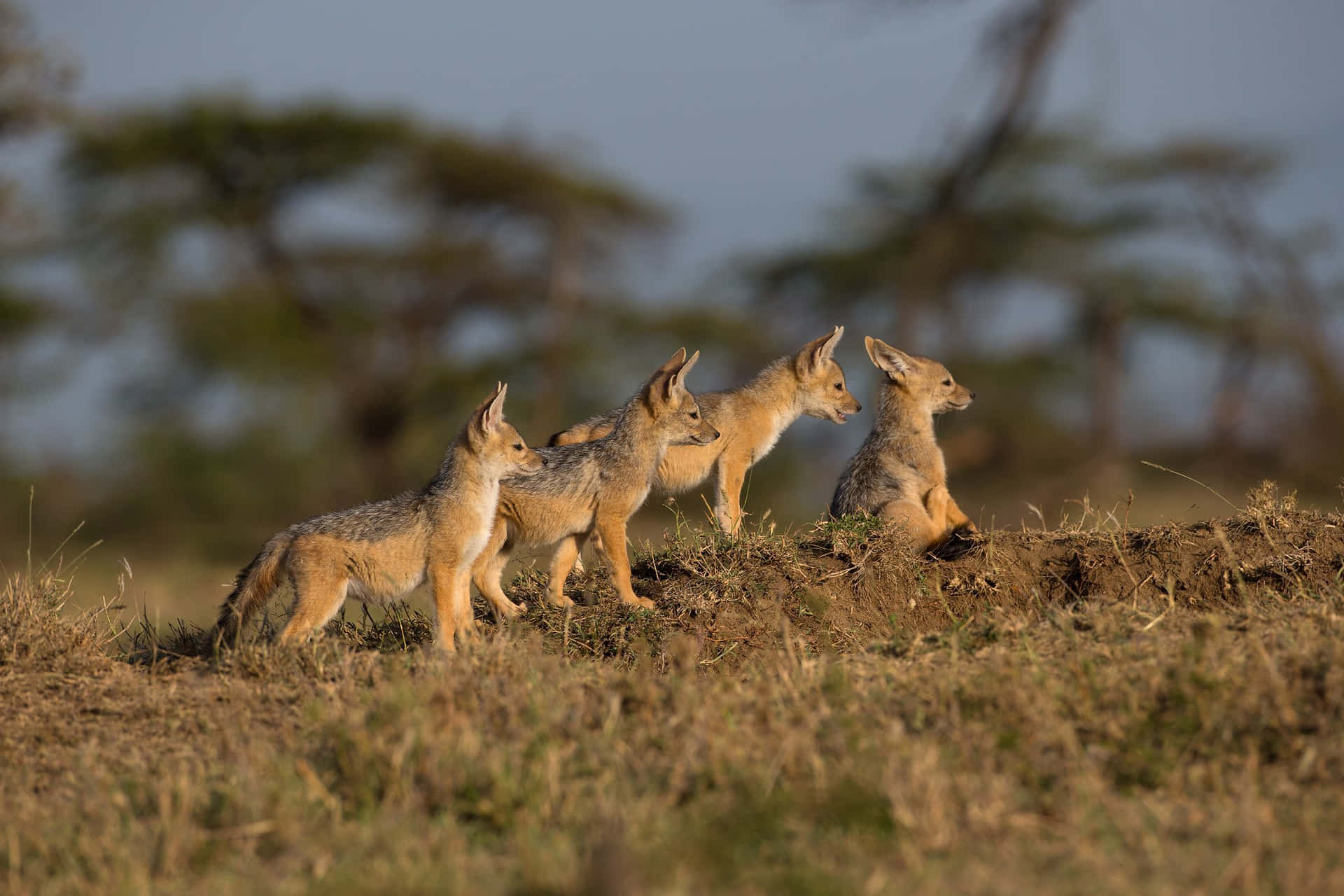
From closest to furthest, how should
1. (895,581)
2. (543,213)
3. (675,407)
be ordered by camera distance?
(895,581) → (675,407) → (543,213)

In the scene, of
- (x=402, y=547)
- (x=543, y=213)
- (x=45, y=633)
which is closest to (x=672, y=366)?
(x=402, y=547)

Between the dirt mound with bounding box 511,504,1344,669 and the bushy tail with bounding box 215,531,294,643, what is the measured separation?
1.48m

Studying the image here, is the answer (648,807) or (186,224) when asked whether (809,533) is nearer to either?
(648,807)

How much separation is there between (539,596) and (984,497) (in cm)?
2398

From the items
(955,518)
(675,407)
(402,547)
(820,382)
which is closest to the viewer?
(402,547)

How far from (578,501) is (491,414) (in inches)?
31.7

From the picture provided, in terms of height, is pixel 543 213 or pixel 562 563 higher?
pixel 543 213

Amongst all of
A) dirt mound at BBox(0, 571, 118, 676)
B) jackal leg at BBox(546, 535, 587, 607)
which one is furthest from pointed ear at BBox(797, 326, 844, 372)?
dirt mound at BBox(0, 571, 118, 676)

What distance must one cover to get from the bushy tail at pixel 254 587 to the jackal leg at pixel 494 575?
1249 millimetres

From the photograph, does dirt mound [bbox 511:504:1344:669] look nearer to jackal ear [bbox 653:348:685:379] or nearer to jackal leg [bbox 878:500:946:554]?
jackal leg [bbox 878:500:946:554]

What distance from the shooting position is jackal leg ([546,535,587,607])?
28.3ft

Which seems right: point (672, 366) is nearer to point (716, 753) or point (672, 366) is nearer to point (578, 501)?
point (578, 501)

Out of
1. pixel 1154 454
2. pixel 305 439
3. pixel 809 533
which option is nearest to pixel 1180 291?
pixel 1154 454

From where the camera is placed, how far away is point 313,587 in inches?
301
